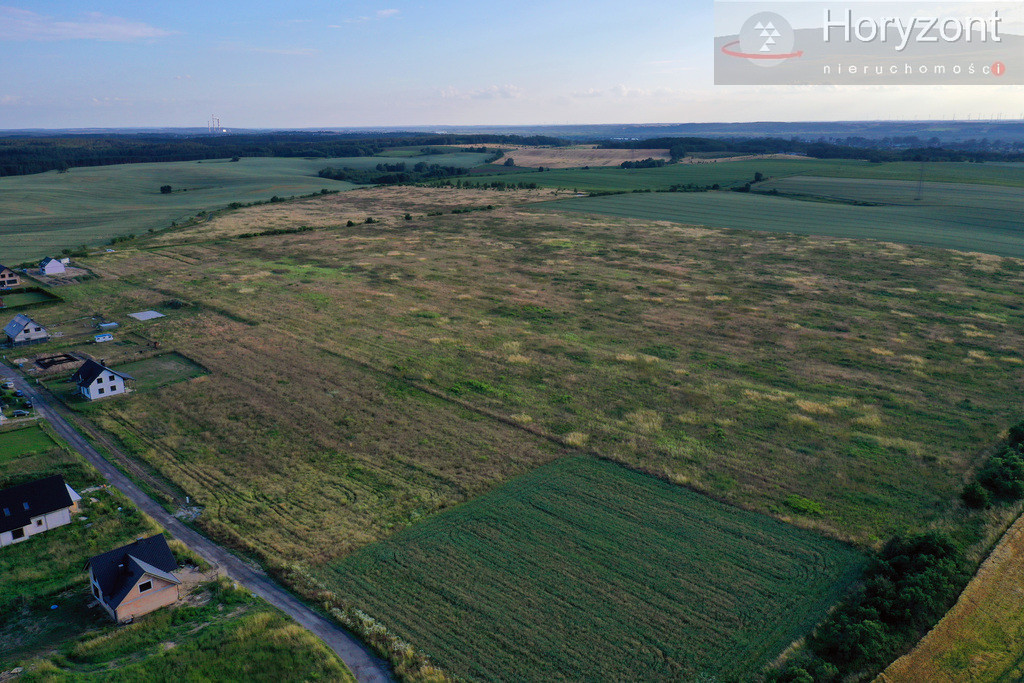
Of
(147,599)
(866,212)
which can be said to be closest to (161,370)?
(147,599)

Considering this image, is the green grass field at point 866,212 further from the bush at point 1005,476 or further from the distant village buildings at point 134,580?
the distant village buildings at point 134,580

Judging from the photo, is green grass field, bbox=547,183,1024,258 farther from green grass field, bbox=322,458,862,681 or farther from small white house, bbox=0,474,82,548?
small white house, bbox=0,474,82,548

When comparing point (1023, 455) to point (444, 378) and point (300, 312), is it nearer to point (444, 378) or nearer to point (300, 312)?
point (444, 378)

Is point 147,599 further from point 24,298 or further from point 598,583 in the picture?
point 24,298

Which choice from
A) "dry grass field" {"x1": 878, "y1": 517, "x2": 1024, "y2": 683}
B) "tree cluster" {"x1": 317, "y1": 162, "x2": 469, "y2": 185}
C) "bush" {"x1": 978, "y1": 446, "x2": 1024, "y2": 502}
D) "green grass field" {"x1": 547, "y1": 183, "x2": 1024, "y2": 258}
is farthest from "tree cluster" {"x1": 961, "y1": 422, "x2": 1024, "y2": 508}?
"tree cluster" {"x1": 317, "y1": 162, "x2": 469, "y2": 185}

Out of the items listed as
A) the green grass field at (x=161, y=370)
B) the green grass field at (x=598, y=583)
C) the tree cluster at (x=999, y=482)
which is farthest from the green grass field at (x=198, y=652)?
the tree cluster at (x=999, y=482)
